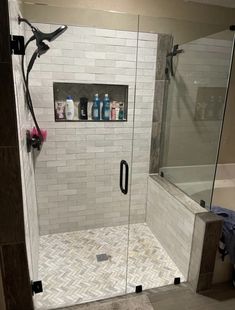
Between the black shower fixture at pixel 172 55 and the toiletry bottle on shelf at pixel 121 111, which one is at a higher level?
the black shower fixture at pixel 172 55

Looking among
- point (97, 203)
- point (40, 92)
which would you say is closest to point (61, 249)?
point (97, 203)

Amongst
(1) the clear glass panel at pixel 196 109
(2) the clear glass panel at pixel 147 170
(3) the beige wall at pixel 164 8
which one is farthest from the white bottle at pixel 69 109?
(1) the clear glass panel at pixel 196 109

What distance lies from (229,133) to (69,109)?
1.80 meters

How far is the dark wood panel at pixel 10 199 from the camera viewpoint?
1.16 meters

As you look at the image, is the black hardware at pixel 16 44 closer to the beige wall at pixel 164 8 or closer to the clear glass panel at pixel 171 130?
the beige wall at pixel 164 8

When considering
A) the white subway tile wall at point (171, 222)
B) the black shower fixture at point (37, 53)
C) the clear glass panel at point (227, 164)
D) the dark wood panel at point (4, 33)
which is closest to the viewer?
the dark wood panel at point (4, 33)

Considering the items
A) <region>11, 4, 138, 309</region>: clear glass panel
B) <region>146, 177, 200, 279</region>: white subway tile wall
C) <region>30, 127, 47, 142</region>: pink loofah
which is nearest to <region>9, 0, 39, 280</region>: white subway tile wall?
<region>11, 4, 138, 309</region>: clear glass panel

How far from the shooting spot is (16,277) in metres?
1.34

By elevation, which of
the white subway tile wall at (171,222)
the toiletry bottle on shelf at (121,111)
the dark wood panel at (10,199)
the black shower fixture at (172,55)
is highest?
the black shower fixture at (172,55)

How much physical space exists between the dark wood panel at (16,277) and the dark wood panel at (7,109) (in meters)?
0.62

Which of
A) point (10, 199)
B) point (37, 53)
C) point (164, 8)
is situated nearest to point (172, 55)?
point (164, 8)

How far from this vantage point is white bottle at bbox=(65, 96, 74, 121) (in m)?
2.14

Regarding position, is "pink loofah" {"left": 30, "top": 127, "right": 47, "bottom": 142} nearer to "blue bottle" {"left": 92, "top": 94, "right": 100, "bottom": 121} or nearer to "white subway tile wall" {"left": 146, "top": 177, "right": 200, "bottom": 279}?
"blue bottle" {"left": 92, "top": 94, "right": 100, "bottom": 121}

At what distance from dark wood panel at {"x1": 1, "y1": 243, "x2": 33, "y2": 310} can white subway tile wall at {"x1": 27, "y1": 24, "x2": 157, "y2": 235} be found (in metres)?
1.00
